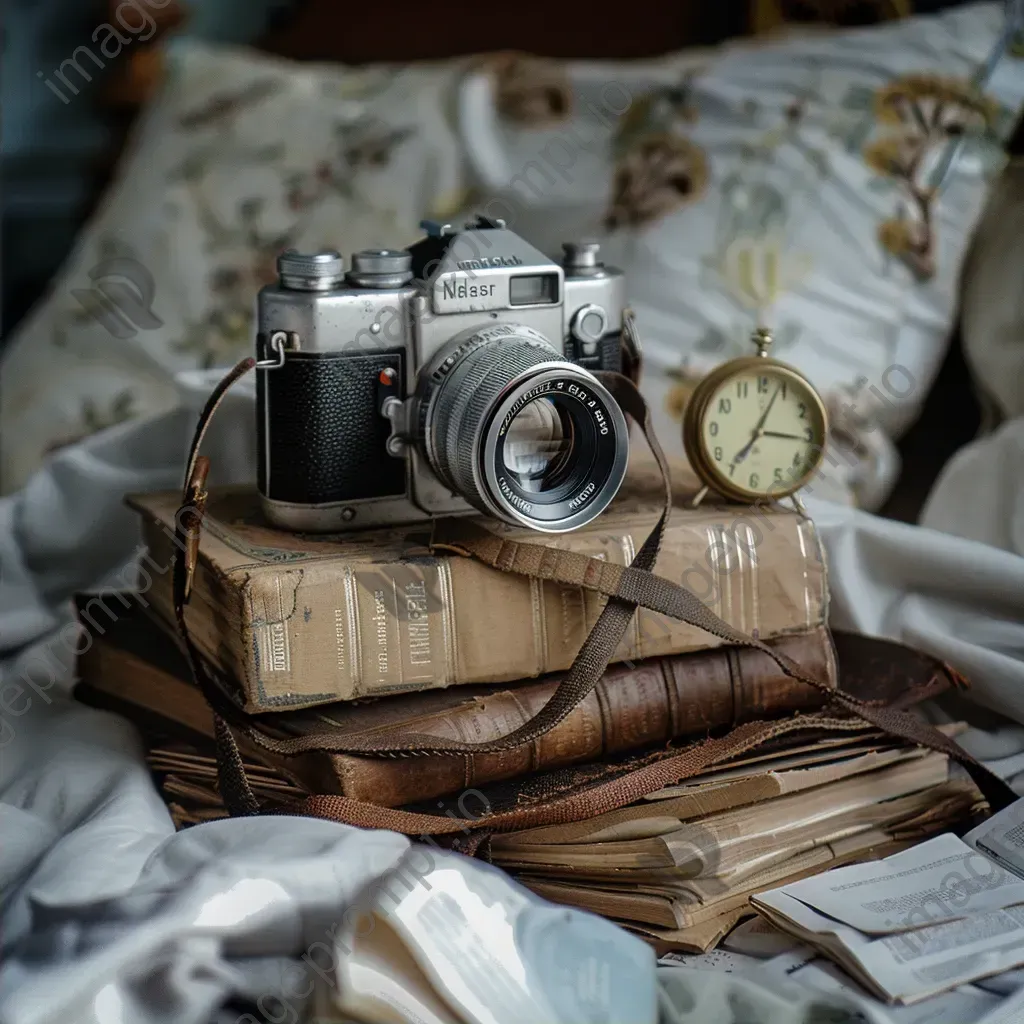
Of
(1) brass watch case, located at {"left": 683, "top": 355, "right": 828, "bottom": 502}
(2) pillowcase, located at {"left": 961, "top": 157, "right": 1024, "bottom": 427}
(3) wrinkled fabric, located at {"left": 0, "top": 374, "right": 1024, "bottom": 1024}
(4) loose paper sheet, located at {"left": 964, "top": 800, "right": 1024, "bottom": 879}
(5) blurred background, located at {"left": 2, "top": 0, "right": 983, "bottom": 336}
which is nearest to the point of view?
(3) wrinkled fabric, located at {"left": 0, "top": 374, "right": 1024, "bottom": 1024}

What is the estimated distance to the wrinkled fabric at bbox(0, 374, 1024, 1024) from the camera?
0.45m

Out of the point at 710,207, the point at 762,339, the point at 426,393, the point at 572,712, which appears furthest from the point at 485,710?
the point at 710,207

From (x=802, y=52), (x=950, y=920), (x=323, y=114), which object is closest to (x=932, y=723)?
(x=950, y=920)

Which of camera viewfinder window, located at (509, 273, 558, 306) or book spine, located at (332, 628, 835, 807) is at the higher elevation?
camera viewfinder window, located at (509, 273, 558, 306)

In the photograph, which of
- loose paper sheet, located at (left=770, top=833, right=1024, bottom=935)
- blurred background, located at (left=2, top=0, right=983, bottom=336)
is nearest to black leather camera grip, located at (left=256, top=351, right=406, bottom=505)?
loose paper sheet, located at (left=770, top=833, right=1024, bottom=935)

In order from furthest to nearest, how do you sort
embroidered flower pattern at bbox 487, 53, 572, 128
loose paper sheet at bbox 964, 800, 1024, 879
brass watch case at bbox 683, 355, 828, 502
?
embroidered flower pattern at bbox 487, 53, 572, 128 < brass watch case at bbox 683, 355, 828, 502 < loose paper sheet at bbox 964, 800, 1024, 879

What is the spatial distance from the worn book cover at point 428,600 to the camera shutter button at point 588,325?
86mm

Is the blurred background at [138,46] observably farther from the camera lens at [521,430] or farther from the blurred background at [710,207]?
the camera lens at [521,430]

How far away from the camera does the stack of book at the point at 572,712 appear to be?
1.80 feet

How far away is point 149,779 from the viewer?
2.02 ft

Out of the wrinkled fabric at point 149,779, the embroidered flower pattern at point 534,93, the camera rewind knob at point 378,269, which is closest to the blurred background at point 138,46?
the embroidered flower pattern at point 534,93

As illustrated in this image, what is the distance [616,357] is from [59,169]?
1.13 meters

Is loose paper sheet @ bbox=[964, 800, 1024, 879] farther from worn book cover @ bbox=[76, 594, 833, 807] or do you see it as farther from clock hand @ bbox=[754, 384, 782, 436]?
clock hand @ bbox=[754, 384, 782, 436]

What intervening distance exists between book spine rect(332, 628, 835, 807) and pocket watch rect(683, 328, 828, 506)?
0.08m
